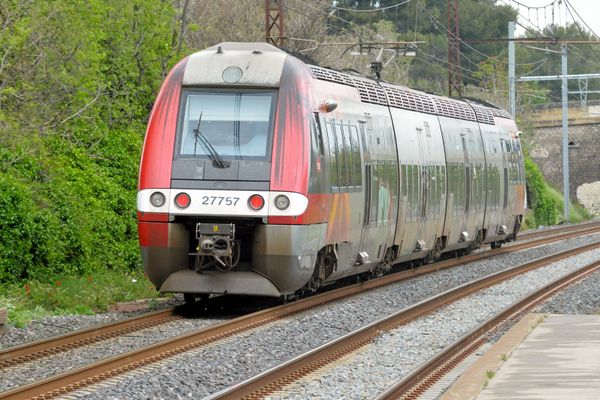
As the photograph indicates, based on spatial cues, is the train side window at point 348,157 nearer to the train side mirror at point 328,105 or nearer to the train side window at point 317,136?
the train side mirror at point 328,105

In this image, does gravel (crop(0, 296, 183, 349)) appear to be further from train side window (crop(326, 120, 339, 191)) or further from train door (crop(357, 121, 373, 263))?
train door (crop(357, 121, 373, 263))

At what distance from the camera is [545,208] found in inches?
2235

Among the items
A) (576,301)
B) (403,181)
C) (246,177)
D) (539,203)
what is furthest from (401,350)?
(539,203)

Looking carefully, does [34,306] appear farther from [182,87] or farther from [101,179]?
[101,179]

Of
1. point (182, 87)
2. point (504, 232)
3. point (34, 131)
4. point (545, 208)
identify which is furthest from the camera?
point (545, 208)

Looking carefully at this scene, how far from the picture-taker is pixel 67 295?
1834 cm

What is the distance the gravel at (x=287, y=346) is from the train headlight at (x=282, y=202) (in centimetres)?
142

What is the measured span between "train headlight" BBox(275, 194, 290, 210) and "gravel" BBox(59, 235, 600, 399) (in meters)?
1.42

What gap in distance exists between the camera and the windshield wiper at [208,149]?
16.4 meters

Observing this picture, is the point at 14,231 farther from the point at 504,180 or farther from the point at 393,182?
the point at 504,180

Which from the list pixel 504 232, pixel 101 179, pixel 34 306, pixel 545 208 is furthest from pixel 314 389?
pixel 545 208

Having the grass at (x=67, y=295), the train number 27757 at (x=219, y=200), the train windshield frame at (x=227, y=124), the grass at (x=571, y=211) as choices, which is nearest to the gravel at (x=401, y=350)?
the train number 27757 at (x=219, y=200)

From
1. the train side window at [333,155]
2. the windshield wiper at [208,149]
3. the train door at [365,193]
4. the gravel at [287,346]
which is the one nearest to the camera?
the gravel at [287,346]

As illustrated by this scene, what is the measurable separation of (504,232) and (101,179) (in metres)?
13.2
